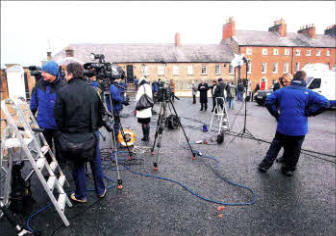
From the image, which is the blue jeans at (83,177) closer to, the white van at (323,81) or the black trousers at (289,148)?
the black trousers at (289,148)

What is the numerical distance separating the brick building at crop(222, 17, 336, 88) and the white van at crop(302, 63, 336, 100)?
2558 centimetres

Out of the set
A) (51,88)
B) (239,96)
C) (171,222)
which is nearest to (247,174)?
(171,222)

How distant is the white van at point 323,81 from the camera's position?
14.8 m

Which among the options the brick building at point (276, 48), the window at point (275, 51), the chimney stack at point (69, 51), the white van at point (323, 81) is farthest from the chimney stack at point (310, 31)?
the chimney stack at point (69, 51)

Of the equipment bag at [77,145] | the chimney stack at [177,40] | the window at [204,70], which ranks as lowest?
the equipment bag at [77,145]

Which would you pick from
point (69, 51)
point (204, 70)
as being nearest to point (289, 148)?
point (69, 51)

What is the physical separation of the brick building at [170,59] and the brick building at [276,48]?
318 centimetres

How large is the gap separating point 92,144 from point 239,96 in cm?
2153

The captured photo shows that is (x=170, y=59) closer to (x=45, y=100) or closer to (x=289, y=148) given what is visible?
(x=289, y=148)

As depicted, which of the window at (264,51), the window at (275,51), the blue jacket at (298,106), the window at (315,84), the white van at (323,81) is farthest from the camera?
the window at (275,51)

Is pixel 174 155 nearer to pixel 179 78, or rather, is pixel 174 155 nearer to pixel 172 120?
pixel 172 120

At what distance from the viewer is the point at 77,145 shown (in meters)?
3.04

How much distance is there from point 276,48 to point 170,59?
19.9 meters

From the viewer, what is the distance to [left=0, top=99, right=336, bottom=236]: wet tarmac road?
9.77 ft
